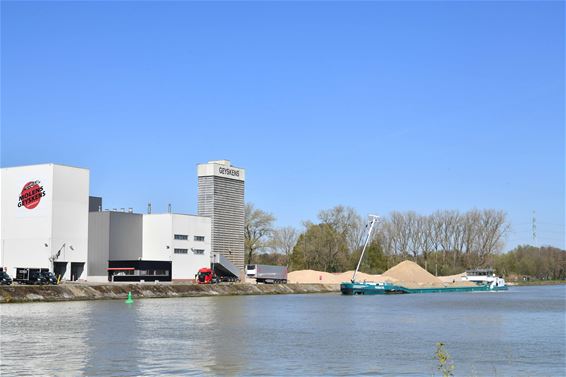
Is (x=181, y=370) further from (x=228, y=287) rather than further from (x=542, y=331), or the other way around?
(x=228, y=287)

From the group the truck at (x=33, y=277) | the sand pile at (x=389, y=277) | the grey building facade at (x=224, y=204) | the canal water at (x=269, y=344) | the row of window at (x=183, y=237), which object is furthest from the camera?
the sand pile at (x=389, y=277)

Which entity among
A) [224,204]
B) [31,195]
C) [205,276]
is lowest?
[205,276]

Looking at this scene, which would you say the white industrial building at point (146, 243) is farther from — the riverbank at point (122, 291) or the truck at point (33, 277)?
the truck at point (33, 277)

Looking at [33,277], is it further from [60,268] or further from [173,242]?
[173,242]

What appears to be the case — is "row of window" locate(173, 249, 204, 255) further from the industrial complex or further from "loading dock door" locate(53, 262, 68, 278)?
"loading dock door" locate(53, 262, 68, 278)

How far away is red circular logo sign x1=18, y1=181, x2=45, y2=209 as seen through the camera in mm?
92938

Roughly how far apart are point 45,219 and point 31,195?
3.87 metres

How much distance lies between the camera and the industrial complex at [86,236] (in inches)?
3647

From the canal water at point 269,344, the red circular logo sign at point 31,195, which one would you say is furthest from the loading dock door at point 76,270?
the canal water at point 269,344

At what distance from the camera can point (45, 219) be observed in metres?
92.2

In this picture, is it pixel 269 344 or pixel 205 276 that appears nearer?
pixel 269 344

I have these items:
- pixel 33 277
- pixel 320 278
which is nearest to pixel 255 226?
pixel 320 278

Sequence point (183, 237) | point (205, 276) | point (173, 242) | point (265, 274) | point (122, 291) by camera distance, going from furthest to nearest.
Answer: point (265, 274) → point (183, 237) → point (173, 242) → point (205, 276) → point (122, 291)

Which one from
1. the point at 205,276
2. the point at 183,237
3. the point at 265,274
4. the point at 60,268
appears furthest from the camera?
the point at 265,274
